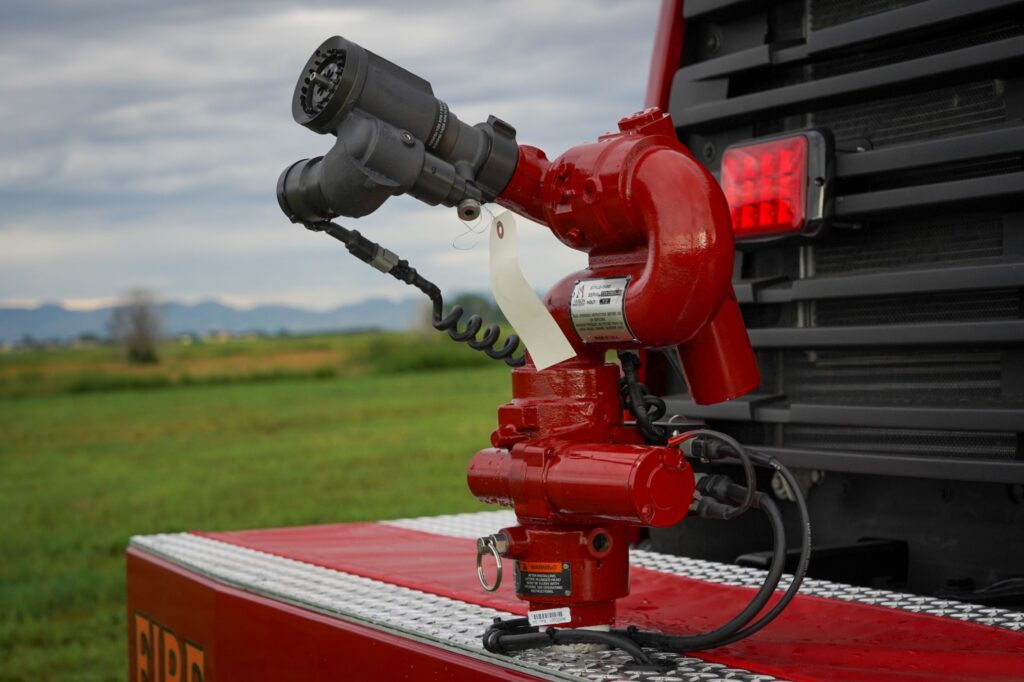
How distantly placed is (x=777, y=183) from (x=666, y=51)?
53 cm

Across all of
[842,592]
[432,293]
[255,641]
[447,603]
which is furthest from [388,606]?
[842,592]

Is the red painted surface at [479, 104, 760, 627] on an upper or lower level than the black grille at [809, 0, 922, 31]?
lower

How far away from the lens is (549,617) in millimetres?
1925

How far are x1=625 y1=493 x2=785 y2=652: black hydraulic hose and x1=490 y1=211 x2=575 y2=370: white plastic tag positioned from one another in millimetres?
374

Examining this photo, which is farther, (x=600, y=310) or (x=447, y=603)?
(x=447, y=603)

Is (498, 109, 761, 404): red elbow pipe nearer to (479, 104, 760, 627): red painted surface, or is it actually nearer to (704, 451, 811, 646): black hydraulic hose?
(479, 104, 760, 627): red painted surface

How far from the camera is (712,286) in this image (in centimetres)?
193

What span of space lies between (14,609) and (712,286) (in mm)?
5638

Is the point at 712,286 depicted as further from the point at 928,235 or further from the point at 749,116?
the point at 749,116

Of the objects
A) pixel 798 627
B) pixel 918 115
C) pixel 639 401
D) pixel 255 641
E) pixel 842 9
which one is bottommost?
pixel 255 641

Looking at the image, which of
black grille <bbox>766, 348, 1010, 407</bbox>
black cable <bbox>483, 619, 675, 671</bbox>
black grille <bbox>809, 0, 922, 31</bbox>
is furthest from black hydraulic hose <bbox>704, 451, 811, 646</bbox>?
black grille <bbox>809, 0, 922, 31</bbox>

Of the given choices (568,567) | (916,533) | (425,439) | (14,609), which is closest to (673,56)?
(916,533)

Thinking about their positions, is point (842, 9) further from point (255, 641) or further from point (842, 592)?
point (255, 641)

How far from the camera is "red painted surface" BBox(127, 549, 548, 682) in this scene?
2018 mm
